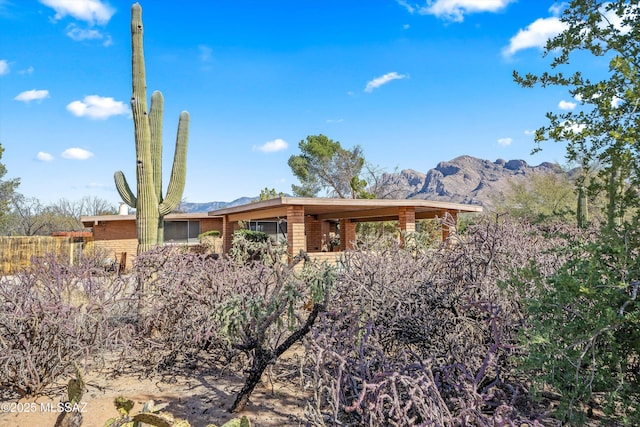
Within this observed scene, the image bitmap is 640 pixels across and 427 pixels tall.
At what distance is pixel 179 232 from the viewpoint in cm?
2300

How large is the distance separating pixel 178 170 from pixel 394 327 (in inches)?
432

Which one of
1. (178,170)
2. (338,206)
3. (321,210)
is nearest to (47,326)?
(178,170)

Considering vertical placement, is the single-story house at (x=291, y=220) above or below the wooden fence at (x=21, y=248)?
above

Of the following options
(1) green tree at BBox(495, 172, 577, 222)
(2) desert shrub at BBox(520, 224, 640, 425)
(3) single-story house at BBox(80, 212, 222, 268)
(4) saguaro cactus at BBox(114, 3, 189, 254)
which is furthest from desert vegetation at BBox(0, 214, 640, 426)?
(1) green tree at BBox(495, 172, 577, 222)

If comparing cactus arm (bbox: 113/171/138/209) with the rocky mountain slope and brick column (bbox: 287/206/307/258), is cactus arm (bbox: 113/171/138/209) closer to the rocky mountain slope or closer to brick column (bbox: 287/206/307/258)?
brick column (bbox: 287/206/307/258)

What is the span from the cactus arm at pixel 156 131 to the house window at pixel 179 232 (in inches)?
425

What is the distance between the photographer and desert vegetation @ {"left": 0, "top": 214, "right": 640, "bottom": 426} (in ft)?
7.13

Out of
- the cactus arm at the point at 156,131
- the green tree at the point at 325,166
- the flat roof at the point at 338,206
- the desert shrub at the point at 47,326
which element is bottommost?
the desert shrub at the point at 47,326

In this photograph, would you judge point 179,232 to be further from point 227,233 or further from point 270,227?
point 270,227

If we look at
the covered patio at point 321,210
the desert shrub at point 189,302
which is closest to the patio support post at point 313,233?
the covered patio at point 321,210

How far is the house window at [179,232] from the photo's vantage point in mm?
22922

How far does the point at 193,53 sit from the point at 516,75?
2093 cm

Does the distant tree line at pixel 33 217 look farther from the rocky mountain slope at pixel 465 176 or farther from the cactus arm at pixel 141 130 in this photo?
the rocky mountain slope at pixel 465 176

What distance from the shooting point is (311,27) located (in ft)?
70.2
